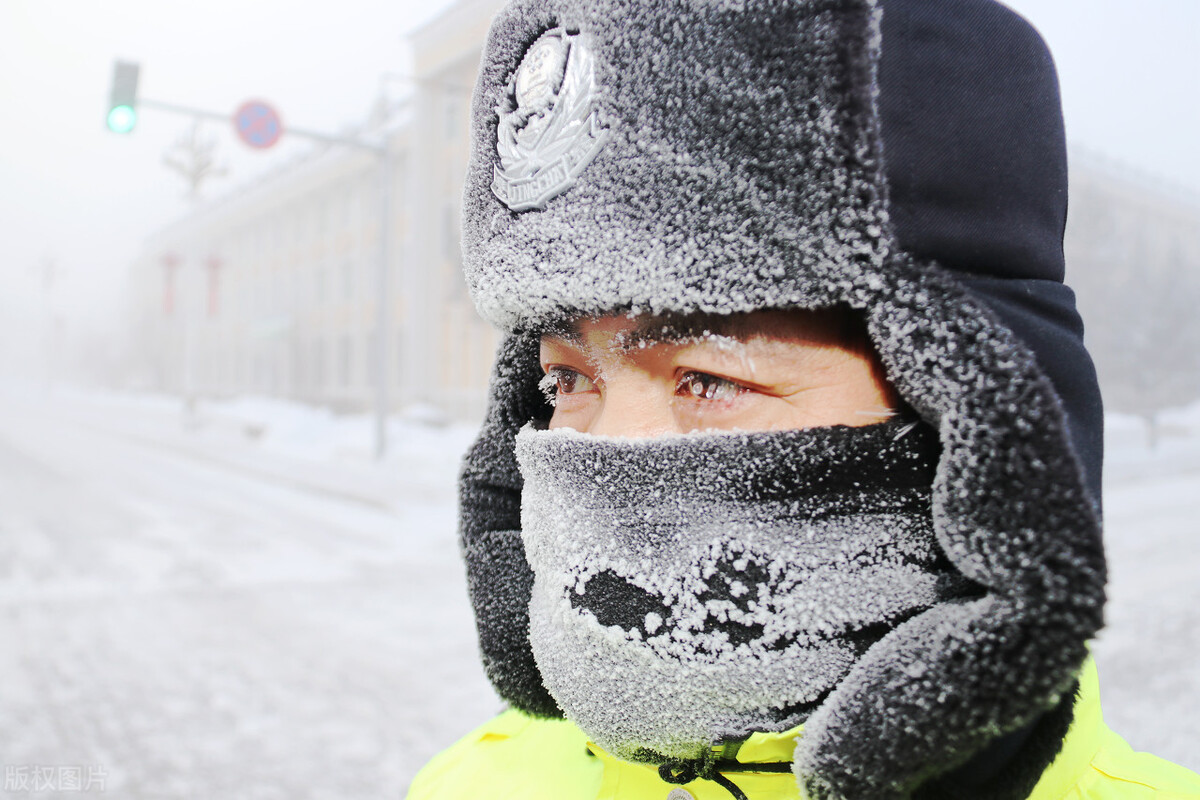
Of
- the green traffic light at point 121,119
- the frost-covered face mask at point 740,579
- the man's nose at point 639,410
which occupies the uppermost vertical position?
the green traffic light at point 121,119

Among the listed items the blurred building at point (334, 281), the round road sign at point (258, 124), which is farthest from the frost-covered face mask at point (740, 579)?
the round road sign at point (258, 124)

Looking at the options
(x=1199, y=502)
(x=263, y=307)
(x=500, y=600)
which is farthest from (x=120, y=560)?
(x=263, y=307)

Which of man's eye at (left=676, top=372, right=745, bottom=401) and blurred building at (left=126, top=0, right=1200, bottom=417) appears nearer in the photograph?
man's eye at (left=676, top=372, right=745, bottom=401)

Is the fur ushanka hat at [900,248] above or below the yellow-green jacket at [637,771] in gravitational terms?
above

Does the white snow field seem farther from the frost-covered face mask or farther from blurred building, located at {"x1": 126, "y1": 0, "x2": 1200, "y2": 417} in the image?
blurred building, located at {"x1": 126, "y1": 0, "x2": 1200, "y2": 417}

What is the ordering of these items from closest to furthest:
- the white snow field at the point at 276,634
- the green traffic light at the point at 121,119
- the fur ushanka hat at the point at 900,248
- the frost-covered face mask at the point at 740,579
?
the fur ushanka hat at the point at 900,248
the frost-covered face mask at the point at 740,579
the white snow field at the point at 276,634
the green traffic light at the point at 121,119

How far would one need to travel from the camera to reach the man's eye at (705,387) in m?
0.89

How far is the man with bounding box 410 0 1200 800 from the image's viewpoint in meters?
0.66

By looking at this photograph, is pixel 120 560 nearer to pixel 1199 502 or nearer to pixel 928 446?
pixel 928 446

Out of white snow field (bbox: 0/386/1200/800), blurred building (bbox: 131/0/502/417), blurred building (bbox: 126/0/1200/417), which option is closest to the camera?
white snow field (bbox: 0/386/1200/800)

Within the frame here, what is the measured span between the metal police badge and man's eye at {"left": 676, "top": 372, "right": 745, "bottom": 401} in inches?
10.4

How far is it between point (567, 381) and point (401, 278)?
64.2ft

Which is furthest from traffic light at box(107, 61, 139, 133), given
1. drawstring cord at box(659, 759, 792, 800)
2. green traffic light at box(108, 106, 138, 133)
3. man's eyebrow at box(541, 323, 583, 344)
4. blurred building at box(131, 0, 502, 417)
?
drawstring cord at box(659, 759, 792, 800)

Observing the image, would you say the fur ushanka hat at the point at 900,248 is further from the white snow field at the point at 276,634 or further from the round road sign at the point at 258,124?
the round road sign at the point at 258,124
